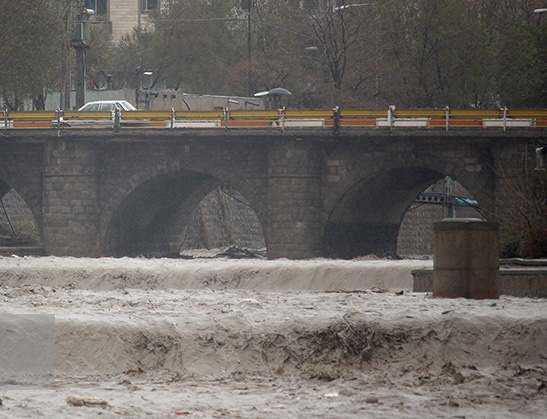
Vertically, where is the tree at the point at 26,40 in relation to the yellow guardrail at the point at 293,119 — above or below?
above

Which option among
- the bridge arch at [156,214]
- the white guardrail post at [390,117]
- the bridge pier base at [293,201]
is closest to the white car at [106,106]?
the bridge arch at [156,214]

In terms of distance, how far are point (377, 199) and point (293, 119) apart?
6.77m

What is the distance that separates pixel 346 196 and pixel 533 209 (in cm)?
2058

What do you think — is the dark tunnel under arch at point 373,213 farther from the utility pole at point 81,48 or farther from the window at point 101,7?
the window at point 101,7

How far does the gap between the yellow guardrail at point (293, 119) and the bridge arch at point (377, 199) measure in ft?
6.04

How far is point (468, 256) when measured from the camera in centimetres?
2692

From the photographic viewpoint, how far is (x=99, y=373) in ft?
74.3

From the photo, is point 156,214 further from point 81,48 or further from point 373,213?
point 373,213

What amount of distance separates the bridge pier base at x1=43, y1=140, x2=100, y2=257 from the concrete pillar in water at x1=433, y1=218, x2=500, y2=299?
33.2 m

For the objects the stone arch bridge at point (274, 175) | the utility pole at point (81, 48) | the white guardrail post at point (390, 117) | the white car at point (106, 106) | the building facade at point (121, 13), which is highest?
the building facade at point (121, 13)

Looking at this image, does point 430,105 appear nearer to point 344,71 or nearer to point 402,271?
point 344,71

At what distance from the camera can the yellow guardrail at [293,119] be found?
176 ft

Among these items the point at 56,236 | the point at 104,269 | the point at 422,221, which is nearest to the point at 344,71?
the point at 422,221

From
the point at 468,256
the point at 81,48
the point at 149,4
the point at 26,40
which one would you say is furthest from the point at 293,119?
the point at 149,4
